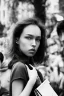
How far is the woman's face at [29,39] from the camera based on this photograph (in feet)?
3.82

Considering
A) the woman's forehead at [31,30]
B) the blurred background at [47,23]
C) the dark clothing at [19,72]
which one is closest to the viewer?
the dark clothing at [19,72]

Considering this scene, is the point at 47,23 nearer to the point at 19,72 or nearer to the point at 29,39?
the point at 29,39

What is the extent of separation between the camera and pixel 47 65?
248cm

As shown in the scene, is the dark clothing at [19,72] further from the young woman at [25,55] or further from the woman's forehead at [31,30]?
the woman's forehead at [31,30]

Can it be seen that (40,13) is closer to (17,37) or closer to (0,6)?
(0,6)

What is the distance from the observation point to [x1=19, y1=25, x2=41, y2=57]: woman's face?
1164 mm

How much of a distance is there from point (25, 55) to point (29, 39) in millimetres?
97

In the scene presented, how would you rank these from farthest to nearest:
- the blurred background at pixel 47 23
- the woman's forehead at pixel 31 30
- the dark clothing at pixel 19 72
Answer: the blurred background at pixel 47 23, the woman's forehead at pixel 31 30, the dark clothing at pixel 19 72

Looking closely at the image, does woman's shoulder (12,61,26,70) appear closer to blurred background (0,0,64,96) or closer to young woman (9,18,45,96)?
young woman (9,18,45,96)

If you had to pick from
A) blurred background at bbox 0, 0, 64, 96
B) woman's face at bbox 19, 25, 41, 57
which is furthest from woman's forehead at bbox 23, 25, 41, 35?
blurred background at bbox 0, 0, 64, 96

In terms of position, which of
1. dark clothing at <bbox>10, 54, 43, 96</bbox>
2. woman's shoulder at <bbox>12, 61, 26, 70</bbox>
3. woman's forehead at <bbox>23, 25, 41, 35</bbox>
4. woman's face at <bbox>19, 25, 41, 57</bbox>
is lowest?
dark clothing at <bbox>10, 54, 43, 96</bbox>

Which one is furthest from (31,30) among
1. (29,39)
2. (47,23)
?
(47,23)

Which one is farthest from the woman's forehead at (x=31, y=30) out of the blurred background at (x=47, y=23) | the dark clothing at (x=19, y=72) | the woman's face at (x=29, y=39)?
the blurred background at (x=47, y=23)

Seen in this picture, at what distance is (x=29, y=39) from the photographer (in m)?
1.18
